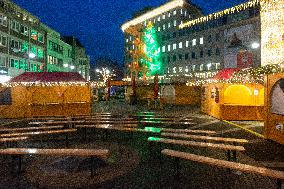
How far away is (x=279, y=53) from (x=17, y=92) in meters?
17.8

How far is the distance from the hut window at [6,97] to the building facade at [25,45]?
63.7 feet

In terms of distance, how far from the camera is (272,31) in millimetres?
11172

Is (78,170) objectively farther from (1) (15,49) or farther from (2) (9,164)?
(1) (15,49)

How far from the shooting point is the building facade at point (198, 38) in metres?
44.9

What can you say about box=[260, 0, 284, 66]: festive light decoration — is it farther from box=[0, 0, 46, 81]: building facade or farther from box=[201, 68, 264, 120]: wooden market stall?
box=[0, 0, 46, 81]: building facade

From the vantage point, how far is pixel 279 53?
35.7 ft

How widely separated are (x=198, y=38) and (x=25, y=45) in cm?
3685

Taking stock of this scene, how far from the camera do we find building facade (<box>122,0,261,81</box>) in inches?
1767

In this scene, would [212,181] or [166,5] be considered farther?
[166,5]

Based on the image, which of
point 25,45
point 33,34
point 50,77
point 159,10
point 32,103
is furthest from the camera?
point 159,10

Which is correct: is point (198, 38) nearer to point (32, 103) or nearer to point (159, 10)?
point (159, 10)

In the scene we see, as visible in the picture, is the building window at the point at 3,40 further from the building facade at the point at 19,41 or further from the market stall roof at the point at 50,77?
the market stall roof at the point at 50,77

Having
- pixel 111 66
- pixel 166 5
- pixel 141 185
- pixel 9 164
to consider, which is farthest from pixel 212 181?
pixel 111 66

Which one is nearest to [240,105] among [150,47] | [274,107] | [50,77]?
[274,107]
